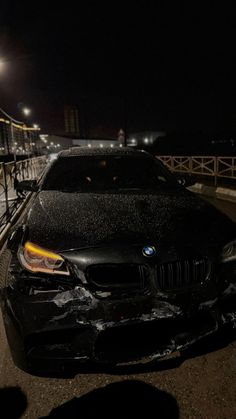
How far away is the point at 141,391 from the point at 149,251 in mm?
962

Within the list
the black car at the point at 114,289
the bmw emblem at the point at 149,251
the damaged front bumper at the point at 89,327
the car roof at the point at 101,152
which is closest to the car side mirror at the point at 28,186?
the car roof at the point at 101,152

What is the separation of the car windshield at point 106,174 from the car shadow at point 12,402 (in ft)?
6.35

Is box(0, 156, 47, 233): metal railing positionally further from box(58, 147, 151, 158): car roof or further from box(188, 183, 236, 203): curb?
box(188, 183, 236, 203): curb

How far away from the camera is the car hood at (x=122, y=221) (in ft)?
8.18

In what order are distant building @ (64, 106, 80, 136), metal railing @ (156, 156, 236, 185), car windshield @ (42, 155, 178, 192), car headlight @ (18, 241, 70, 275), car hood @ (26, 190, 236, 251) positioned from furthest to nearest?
distant building @ (64, 106, 80, 136)
metal railing @ (156, 156, 236, 185)
car windshield @ (42, 155, 178, 192)
car hood @ (26, 190, 236, 251)
car headlight @ (18, 241, 70, 275)

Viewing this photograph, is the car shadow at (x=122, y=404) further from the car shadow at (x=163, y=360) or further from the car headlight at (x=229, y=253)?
the car headlight at (x=229, y=253)

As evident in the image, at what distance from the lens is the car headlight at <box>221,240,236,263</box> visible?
2.54 metres

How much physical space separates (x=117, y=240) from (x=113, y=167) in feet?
7.08

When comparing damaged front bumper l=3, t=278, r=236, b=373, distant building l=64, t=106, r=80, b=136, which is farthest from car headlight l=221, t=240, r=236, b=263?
distant building l=64, t=106, r=80, b=136

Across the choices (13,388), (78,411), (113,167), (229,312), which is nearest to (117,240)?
(229,312)

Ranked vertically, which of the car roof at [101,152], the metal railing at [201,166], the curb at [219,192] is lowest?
the curb at [219,192]

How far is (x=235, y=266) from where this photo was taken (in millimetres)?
2564

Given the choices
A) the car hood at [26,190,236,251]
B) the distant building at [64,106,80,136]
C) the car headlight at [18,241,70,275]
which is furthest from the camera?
the distant building at [64,106,80,136]

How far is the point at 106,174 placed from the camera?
4371mm
